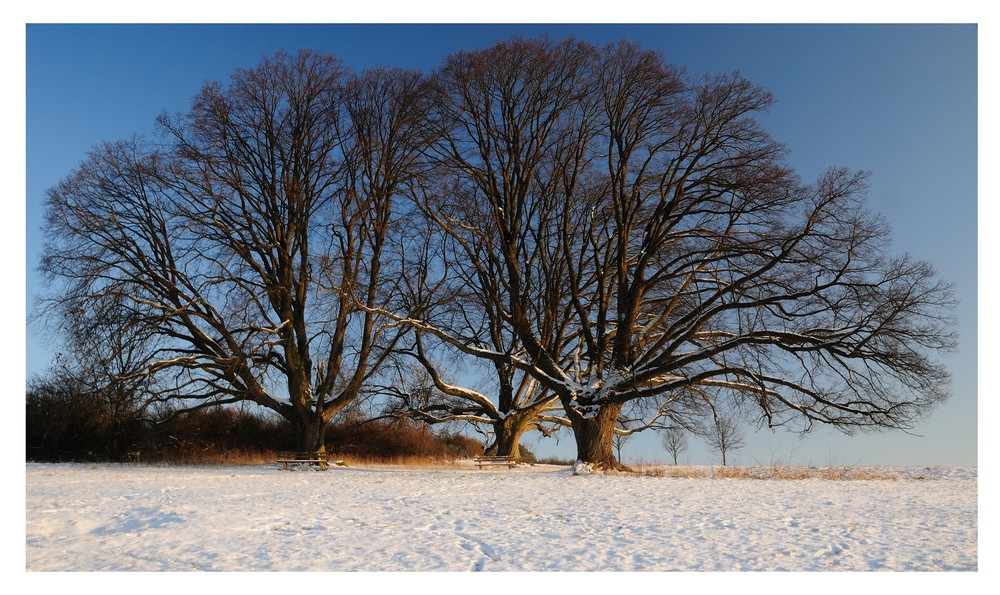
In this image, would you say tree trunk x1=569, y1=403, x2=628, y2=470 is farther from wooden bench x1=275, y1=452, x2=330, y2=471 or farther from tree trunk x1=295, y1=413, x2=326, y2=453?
tree trunk x1=295, y1=413, x2=326, y2=453

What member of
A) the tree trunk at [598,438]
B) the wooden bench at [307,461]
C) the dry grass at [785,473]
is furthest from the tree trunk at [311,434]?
the dry grass at [785,473]

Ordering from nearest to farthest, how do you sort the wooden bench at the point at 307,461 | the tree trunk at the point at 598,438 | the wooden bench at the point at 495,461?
the tree trunk at the point at 598,438
the wooden bench at the point at 307,461
the wooden bench at the point at 495,461

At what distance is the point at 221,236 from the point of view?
77.0 ft

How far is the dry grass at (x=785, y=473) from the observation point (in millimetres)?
18228

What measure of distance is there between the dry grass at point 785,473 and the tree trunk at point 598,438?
110 centimetres

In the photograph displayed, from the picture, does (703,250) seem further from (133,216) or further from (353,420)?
(133,216)

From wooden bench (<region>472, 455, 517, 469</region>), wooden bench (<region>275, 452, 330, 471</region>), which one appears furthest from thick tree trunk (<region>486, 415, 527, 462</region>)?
wooden bench (<region>275, 452, 330, 471</region>)

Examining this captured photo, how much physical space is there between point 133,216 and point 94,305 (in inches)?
163

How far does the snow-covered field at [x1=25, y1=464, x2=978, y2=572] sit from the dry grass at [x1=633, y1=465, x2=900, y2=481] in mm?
3440

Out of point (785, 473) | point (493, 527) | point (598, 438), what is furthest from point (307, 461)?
point (785, 473)

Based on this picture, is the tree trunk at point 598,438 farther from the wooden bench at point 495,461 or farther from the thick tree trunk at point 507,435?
the thick tree trunk at point 507,435

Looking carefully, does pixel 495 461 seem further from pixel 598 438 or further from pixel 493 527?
pixel 493 527

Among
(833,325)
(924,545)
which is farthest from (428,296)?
(924,545)

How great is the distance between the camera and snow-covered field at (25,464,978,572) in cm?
802
